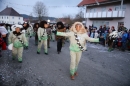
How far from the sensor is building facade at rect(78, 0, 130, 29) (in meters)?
20.8

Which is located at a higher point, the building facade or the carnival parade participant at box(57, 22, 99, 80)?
the building facade

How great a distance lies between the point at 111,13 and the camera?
22359mm

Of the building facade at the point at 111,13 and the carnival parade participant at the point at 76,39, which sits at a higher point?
the building facade at the point at 111,13

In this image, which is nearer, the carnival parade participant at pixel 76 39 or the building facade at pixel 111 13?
the carnival parade participant at pixel 76 39

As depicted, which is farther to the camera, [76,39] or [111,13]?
[111,13]

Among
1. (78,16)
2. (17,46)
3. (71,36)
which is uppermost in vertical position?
(78,16)

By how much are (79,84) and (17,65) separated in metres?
3.10

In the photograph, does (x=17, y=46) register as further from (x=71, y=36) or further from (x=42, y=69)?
(x=71, y=36)

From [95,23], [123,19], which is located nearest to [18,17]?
[95,23]

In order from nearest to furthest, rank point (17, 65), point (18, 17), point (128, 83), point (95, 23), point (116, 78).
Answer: point (128, 83) → point (116, 78) → point (17, 65) → point (95, 23) → point (18, 17)

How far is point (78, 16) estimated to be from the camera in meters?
46.8

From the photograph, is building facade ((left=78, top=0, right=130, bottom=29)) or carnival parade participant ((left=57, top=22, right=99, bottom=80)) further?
building facade ((left=78, top=0, right=130, bottom=29))

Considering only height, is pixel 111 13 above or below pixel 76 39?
above

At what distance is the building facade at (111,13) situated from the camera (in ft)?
68.3
